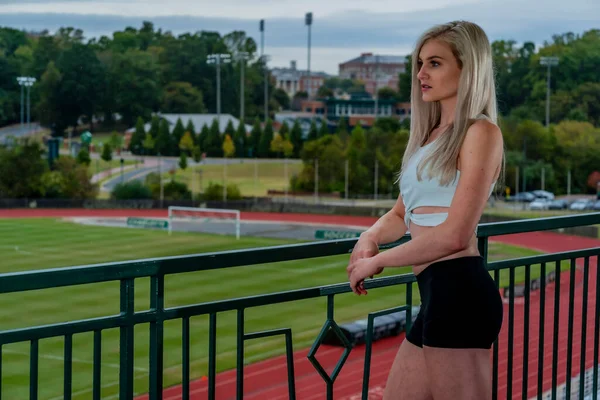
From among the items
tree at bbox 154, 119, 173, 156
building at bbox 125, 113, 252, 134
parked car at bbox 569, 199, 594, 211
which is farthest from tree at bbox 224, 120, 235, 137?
parked car at bbox 569, 199, 594, 211

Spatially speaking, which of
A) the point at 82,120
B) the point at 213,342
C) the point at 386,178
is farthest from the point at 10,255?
the point at 82,120

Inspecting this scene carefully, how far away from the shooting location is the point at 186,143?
Answer: 5741 cm

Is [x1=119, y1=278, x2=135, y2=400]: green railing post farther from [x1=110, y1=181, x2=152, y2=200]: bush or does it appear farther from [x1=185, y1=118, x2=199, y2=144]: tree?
[x1=185, y1=118, x2=199, y2=144]: tree

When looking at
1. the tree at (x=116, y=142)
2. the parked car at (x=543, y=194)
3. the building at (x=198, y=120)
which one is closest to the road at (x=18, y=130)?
the tree at (x=116, y=142)

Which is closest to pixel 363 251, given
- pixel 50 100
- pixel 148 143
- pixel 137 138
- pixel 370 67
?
pixel 148 143

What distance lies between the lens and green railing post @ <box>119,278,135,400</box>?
1723 millimetres

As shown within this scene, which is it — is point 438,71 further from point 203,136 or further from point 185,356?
point 203,136

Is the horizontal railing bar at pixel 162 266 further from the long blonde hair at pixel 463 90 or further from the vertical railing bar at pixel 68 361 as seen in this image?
the long blonde hair at pixel 463 90

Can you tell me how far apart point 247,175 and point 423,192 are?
53.8m

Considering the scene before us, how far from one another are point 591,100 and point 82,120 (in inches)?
1314

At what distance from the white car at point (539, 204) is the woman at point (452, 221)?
41.8m

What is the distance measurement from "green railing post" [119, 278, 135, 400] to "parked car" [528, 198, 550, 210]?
138 ft

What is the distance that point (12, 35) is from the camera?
6912 cm

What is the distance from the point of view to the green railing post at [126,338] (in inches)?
67.8
